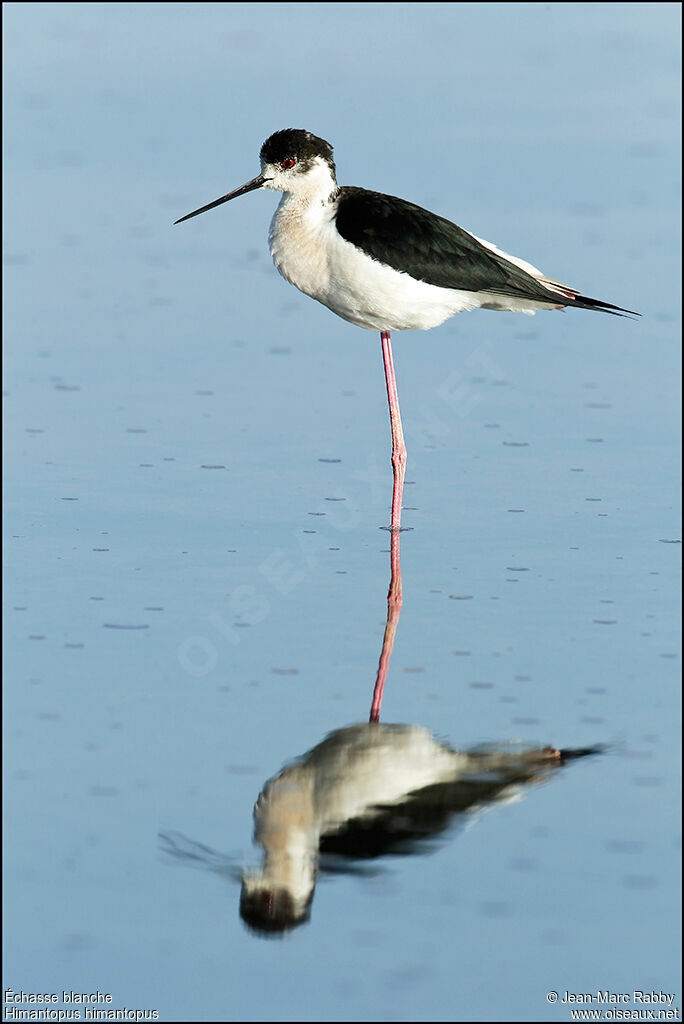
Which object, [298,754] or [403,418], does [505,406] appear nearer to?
[403,418]

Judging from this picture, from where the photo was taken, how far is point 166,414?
7.59m

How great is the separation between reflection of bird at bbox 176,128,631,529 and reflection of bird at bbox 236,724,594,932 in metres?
2.11

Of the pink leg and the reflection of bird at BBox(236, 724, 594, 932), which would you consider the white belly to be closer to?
the pink leg

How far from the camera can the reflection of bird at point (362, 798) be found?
3.96 m

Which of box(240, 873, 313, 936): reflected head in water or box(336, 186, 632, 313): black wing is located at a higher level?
box(336, 186, 632, 313): black wing

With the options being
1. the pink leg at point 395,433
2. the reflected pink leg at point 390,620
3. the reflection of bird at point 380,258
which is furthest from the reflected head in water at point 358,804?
the pink leg at point 395,433

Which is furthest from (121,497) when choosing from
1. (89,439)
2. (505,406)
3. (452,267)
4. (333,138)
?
(333,138)

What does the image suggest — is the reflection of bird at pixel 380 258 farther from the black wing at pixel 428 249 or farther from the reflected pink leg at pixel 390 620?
the reflected pink leg at pixel 390 620

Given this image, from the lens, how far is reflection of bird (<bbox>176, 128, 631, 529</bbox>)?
6680 millimetres

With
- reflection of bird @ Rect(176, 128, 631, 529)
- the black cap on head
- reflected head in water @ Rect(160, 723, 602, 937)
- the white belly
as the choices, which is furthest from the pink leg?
reflected head in water @ Rect(160, 723, 602, 937)

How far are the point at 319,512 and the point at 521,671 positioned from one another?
165 cm

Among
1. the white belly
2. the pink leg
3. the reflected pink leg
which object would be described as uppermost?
the white belly

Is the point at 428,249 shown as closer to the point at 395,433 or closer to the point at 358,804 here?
the point at 395,433

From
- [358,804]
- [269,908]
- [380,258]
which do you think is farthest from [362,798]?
[380,258]
